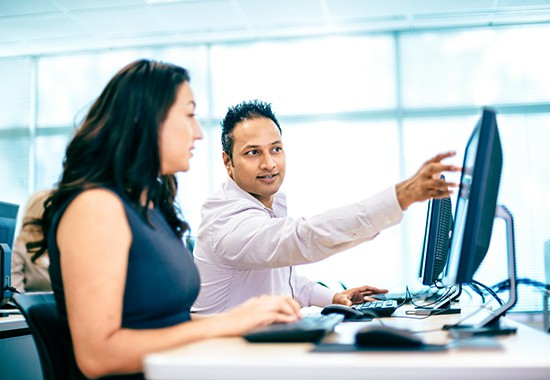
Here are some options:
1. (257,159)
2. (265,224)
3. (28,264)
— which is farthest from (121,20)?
(265,224)

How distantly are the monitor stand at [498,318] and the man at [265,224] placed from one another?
0.51 feet

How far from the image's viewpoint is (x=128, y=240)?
1.11 metres

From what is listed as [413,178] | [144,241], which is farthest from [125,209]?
[413,178]

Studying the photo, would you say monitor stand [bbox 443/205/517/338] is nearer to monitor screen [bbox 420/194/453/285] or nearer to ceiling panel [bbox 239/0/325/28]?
monitor screen [bbox 420/194/453/285]

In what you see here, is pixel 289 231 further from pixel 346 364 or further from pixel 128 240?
pixel 346 364

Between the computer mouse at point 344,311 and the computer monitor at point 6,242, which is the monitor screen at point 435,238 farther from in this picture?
the computer monitor at point 6,242

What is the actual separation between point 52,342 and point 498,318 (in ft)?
3.29

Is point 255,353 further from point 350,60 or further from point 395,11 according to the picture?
point 350,60

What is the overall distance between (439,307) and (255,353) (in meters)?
1.19

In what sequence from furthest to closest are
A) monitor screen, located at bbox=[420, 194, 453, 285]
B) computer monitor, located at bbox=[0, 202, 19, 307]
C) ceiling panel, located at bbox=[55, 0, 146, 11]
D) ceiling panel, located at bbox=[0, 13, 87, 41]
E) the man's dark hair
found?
1. ceiling panel, located at bbox=[0, 13, 87, 41]
2. ceiling panel, located at bbox=[55, 0, 146, 11]
3. the man's dark hair
4. computer monitor, located at bbox=[0, 202, 19, 307]
5. monitor screen, located at bbox=[420, 194, 453, 285]

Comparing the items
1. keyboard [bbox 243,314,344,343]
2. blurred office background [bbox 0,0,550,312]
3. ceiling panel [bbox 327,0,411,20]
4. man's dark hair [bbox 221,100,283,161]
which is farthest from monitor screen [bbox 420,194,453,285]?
ceiling panel [bbox 327,0,411,20]

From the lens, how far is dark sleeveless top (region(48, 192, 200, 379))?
45.0 inches

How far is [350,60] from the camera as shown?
18.4ft

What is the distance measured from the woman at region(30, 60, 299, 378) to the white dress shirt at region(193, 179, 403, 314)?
0.42 meters
